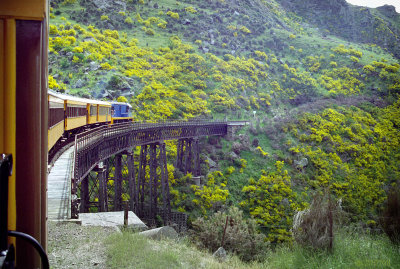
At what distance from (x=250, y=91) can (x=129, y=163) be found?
1364 inches

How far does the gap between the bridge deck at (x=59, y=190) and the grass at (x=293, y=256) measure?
61.2 inches

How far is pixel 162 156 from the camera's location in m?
25.5

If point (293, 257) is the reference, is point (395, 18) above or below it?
above

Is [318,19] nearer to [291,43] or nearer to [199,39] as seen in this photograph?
[291,43]

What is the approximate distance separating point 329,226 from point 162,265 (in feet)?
12.3

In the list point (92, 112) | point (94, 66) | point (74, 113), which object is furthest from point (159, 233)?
point (94, 66)

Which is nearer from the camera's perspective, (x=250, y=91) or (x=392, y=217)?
(x=392, y=217)

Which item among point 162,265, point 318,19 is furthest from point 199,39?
point 162,265

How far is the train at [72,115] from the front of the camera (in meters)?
10.9

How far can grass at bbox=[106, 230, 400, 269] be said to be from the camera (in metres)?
6.28

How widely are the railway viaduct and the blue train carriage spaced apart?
408 cm

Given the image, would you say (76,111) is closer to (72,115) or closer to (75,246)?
(72,115)

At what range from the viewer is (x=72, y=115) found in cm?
1552

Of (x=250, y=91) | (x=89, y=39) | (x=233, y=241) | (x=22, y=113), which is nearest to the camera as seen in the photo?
(x=22, y=113)
